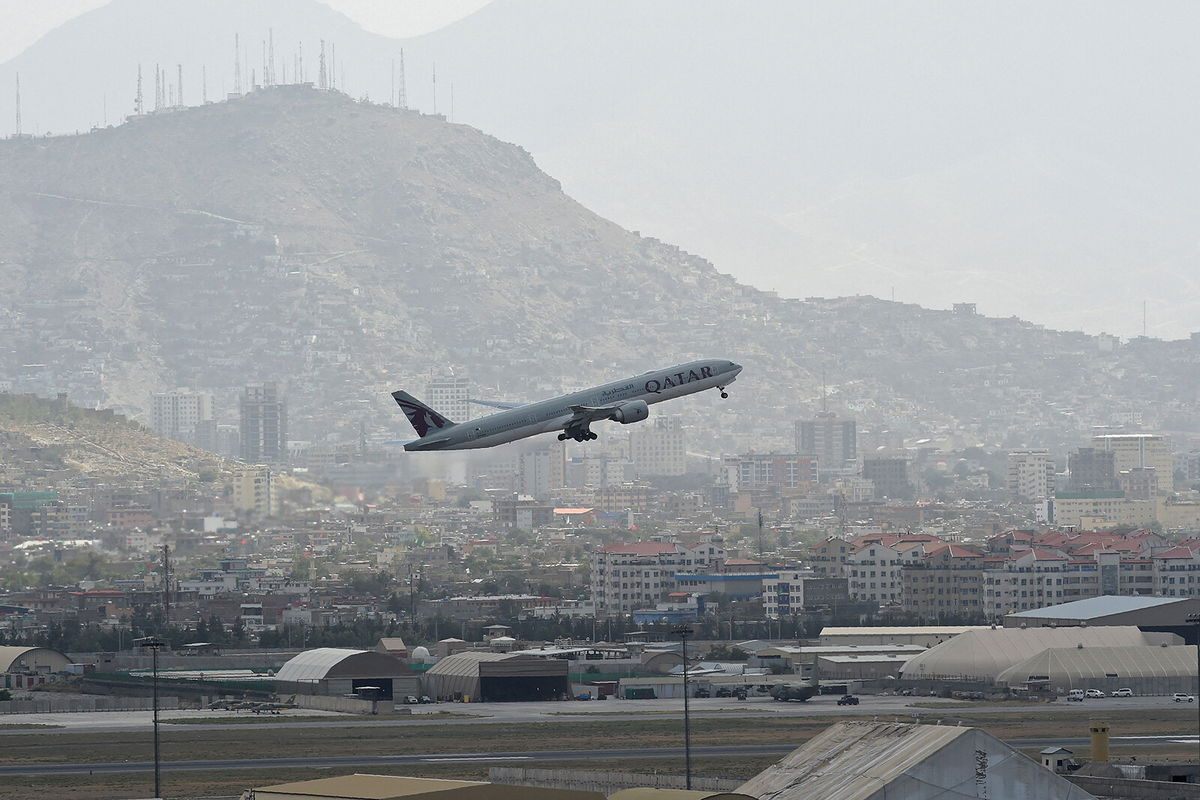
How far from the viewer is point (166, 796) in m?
106

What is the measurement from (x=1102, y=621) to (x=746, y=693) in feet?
123

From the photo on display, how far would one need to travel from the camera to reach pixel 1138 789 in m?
98.4

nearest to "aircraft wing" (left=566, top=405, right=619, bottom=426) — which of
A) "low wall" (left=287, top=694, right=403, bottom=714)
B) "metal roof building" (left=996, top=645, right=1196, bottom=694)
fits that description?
"low wall" (left=287, top=694, right=403, bottom=714)

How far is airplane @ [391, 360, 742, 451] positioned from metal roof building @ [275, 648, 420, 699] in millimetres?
35271

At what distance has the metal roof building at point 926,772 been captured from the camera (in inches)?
3344

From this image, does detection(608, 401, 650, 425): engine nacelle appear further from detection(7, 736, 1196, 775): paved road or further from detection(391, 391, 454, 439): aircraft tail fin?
detection(7, 736, 1196, 775): paved road

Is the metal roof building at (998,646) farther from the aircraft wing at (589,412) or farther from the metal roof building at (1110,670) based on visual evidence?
the aircraft wing at (589,412)

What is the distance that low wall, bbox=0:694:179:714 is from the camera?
163 metres

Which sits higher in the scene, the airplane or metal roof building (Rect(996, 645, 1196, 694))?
the airplane

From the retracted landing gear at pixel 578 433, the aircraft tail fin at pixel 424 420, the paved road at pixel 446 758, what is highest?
the aircraft tail fin at pixel 424 420

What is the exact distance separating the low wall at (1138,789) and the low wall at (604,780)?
1427 cm

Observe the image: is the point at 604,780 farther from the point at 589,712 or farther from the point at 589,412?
the point at 589,712

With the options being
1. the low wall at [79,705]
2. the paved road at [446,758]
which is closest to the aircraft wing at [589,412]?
the paved road at [446,758]

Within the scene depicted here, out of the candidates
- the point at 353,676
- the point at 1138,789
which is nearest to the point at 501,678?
the point at 353,676
